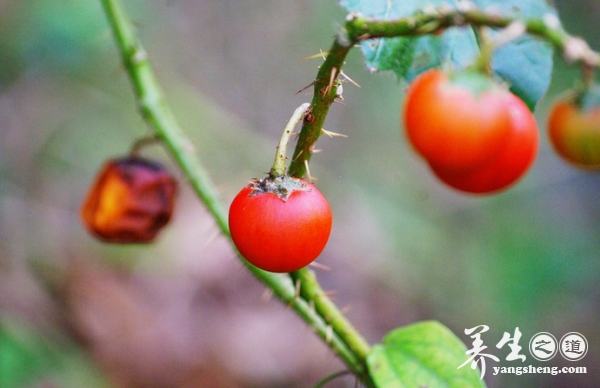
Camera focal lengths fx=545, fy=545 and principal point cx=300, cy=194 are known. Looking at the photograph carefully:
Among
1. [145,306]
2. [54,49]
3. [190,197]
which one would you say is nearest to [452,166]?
[54,49]

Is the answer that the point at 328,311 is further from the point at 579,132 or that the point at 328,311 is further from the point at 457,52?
the point at 579,132

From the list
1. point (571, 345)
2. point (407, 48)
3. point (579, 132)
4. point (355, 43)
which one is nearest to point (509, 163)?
point (579, 132)

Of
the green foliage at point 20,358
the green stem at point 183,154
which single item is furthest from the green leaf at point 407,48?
the green foliage at point 20,358

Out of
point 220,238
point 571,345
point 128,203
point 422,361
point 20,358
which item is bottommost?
point 571,345

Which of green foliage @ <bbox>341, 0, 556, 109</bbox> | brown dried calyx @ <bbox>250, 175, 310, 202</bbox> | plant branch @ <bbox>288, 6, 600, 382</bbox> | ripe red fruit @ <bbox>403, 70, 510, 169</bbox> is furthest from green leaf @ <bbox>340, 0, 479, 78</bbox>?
ripe red fruit @ <bbox>403, 70, 510, 169</bbox>

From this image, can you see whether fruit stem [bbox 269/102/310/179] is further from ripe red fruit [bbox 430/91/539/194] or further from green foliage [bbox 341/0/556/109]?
ripe red fruit [bbox 430/91/539/194]

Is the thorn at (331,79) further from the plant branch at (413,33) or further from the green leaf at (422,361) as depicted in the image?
the green leaf at (422,361)

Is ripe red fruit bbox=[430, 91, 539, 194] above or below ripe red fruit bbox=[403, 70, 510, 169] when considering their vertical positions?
below
